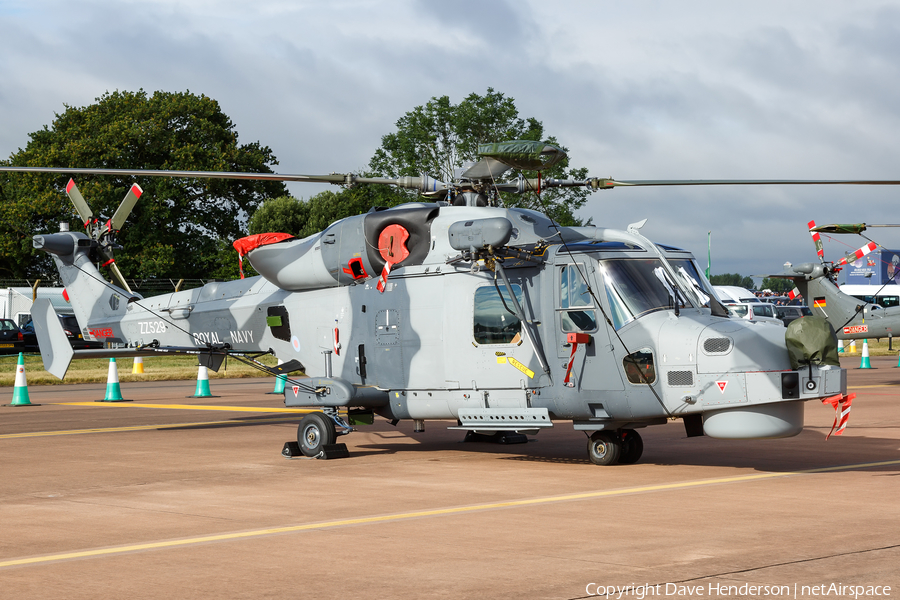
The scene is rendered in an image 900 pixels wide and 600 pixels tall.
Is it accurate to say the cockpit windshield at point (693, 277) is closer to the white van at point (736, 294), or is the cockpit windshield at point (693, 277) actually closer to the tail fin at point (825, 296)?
the tail fin at point (825, 296)

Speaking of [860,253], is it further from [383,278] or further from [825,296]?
[383,278]

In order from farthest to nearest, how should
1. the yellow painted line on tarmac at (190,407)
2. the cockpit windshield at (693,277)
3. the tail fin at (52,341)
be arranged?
the yellow painted line on tarmac at (190,407)
the tail fin at (52,341)
the cockpit windshield at (693,277)

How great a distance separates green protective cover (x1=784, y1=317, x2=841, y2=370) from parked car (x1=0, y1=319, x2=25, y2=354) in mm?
40360

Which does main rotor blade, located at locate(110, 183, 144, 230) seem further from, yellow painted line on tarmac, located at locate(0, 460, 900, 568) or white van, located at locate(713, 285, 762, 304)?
white van, located at locate(713, 285, 762, 304)

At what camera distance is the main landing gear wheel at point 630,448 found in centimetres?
1247

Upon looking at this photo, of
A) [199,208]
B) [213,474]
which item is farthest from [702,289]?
[199,208]

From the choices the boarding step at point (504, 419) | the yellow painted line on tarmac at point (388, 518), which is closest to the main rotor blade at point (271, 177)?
the boarding step at point (504, 419)

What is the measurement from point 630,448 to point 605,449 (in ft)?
1.17

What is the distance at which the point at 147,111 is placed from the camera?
186ft

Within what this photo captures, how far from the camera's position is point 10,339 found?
4406 centimetres

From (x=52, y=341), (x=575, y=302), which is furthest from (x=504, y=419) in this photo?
(x=52, y=341)

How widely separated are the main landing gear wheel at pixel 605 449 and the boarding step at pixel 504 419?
984 mm

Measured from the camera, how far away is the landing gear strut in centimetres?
1239

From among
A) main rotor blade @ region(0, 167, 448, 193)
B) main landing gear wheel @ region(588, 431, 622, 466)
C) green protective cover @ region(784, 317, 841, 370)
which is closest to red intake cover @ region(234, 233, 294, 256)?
main rotor blade @ region(0, 167, 448, 193)
